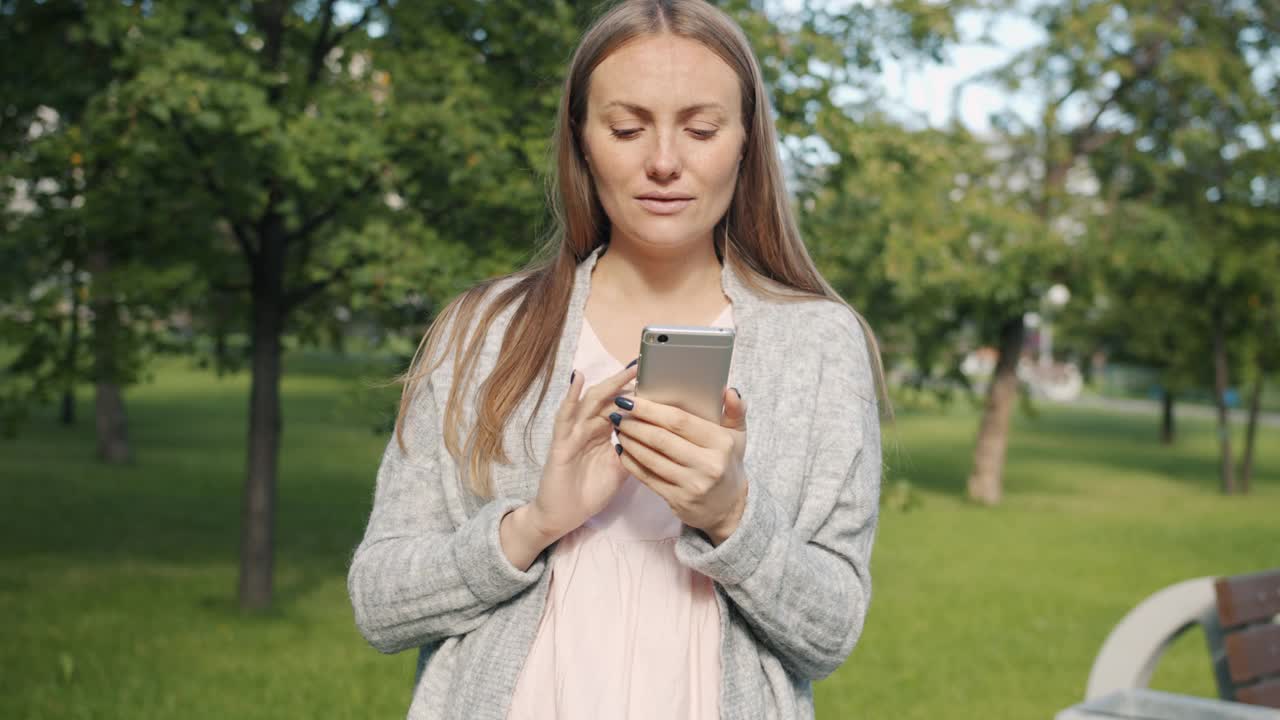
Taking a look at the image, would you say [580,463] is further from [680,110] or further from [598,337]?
[680,110]

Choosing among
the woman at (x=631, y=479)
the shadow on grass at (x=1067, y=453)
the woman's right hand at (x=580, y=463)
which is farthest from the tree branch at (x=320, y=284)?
the shadow on grass at (x=1067, y=453)

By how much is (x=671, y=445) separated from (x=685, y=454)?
0.06 feet

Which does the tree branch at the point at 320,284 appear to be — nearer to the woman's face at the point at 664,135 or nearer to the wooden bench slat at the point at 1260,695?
the wooden bench slat at the point at 1260,695

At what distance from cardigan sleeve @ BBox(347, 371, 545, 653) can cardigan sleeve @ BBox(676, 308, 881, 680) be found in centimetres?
26

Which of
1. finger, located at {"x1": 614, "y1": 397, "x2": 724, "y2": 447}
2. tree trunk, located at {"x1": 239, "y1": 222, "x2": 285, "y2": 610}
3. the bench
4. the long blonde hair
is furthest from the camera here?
tree trunk, located at {"x1": 239, "y1": 222, "x2": 285, "y2": 610}

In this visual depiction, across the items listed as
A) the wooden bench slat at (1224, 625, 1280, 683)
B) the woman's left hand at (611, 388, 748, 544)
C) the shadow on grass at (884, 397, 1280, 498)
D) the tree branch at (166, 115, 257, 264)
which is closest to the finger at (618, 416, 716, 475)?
the woman's left hand at (611, 388, 748, 544)

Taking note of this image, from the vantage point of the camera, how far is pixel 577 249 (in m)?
2.10

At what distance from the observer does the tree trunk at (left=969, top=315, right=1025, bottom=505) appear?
19.7 metres

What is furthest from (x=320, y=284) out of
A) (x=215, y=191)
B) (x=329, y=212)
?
(x=215, y=191)

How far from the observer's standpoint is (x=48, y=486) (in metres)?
17.4

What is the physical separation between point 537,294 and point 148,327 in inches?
283

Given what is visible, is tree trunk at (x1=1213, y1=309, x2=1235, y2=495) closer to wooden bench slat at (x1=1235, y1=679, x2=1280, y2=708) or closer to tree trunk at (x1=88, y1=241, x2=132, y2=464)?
tree trunk at (x1=88, y1=241, x2=132, y2=464)

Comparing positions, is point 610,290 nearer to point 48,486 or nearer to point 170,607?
point 170,607

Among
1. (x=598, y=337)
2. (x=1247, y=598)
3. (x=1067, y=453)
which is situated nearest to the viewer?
(x=598, y=337)
